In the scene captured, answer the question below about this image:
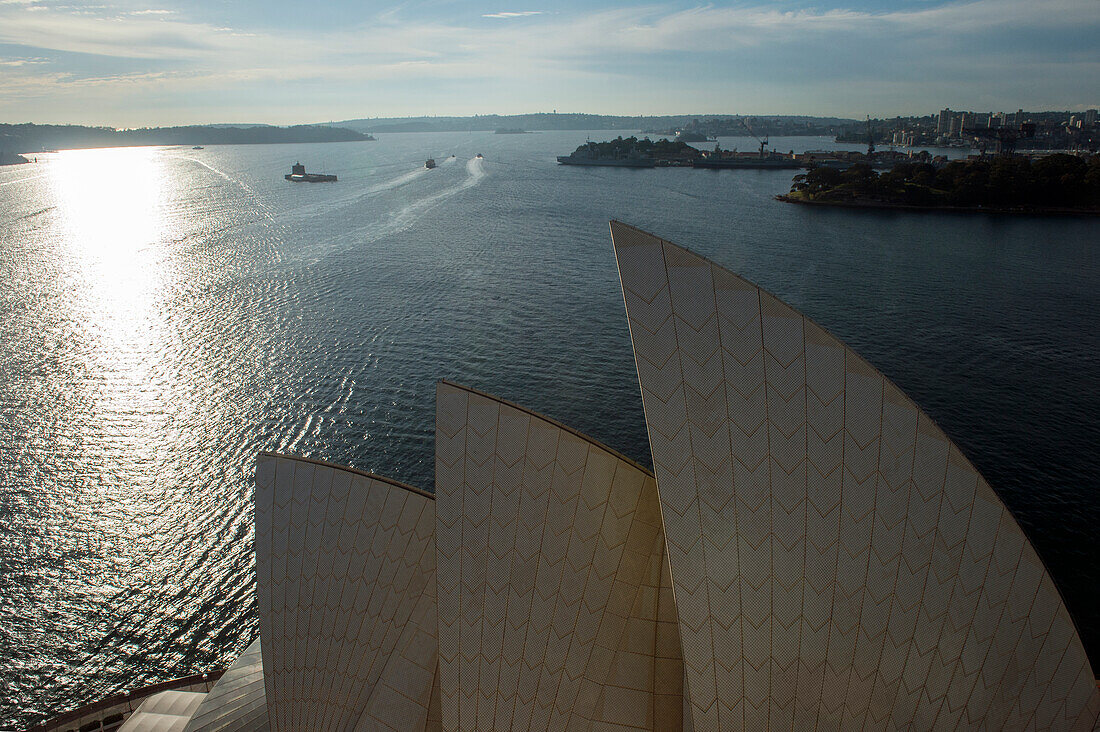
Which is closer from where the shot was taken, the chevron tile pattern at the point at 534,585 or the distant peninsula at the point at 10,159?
the chevron tile pattern at the point at 534,585

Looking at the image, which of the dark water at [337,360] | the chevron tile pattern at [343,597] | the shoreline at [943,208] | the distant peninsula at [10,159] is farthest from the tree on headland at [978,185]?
the distant peninsula at [10,159]

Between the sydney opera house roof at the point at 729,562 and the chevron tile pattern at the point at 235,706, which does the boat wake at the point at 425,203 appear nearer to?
the chevron tile pattern at the point at 235,706

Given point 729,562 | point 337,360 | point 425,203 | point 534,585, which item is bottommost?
point 337,360

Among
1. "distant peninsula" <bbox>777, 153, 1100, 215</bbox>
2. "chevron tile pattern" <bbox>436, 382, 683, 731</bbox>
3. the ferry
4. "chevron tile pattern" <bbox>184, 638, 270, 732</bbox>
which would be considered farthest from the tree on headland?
"chevron tile pattern" <bbox>184, 638, 270, 732</bbox>

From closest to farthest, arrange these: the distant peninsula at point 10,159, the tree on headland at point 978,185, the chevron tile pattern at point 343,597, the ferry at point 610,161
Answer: the chevron tile pattern at point 343,597 → the tree on headland at point 978,185 → the ferry at point 610,161 → the distant peninsula at point 10,159

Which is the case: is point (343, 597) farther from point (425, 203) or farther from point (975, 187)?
point (975, 187)

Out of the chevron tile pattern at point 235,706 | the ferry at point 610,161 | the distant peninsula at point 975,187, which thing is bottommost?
the chevron tile pattern at point 235,706

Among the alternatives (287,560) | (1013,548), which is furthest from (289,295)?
(1013,548)

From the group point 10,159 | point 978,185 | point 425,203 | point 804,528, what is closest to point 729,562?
point 804,528
